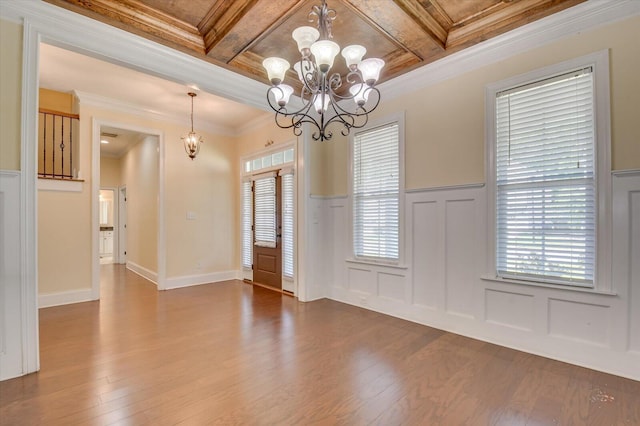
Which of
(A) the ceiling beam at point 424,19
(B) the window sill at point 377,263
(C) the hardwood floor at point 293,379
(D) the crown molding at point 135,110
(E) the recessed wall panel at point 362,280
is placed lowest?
(C) the hardwood floor at point 293,379

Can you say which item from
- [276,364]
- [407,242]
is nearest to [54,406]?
[276,364]

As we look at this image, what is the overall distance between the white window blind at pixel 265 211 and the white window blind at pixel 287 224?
0.89ft

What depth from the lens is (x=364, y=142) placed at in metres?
4.42

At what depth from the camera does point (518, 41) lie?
9.89 feet

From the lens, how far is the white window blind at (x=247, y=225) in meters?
6.14

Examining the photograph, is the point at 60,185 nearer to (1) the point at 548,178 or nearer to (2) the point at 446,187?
(2) the point at 446,187

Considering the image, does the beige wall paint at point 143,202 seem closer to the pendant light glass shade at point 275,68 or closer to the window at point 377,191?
the window at point 377,191

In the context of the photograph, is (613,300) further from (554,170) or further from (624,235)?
(554,170)

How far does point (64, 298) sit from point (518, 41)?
663 cm

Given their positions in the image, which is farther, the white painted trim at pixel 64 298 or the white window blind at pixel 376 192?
the white painted trim at pixel 64 298

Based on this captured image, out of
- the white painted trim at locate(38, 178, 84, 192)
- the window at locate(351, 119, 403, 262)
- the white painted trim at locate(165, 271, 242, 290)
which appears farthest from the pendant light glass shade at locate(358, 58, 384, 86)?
the white painted trim at locate(165, 271, 242, 290)

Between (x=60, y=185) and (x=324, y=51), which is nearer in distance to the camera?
(x=324, y=51)

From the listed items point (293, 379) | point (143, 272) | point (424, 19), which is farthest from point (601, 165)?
point (143, 272)

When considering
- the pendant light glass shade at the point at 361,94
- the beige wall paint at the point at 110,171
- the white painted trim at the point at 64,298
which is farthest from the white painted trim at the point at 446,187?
the beige wall paint at the point at 110,171
